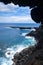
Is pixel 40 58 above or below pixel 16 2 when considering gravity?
above

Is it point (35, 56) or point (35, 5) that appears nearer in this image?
point (35, 5)

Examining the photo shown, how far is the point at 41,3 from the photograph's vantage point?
4.39 meters

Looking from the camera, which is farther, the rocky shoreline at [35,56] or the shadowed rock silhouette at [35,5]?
the rocky shoreline at [35,56]

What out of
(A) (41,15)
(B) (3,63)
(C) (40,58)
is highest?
(B) (3,63)

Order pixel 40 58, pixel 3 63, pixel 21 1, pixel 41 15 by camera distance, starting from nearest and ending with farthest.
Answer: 1. pixel 21 1
2. pixel 41 15
3. pixel 40 58
4. pixel 3 63

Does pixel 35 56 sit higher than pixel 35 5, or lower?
higher

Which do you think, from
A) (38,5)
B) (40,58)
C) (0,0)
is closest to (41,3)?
(38,5)

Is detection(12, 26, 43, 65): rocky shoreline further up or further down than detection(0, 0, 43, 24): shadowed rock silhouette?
further up

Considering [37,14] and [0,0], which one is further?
[37,14]

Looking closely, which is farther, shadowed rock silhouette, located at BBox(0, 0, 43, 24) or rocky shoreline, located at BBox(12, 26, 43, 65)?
rocky shoreline, located at BBox(12, 26, 43, 65)

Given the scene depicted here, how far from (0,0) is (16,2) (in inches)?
12.8

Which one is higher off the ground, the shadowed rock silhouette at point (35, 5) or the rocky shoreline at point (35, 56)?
the rocky shoreline at point (35, 56)

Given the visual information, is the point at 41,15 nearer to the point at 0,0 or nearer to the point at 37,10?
the point at 37,10

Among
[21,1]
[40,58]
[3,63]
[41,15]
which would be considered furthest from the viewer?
[3,63]
